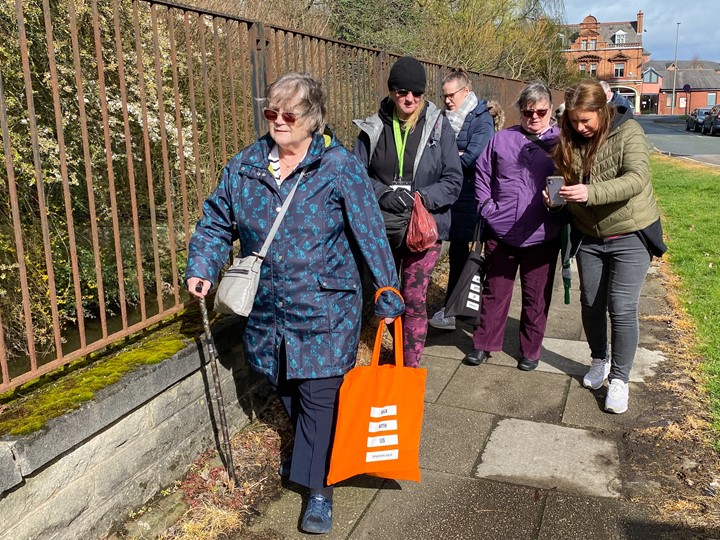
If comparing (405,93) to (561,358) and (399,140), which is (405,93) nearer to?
(399,140)

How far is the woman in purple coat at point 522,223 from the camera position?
3.97 metres

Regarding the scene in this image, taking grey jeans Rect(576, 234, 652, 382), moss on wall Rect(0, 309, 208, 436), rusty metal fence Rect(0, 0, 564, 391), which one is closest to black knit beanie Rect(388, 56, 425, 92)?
rusty metal fence Rect(0, 0, 564, 391)

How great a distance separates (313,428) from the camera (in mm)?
2838

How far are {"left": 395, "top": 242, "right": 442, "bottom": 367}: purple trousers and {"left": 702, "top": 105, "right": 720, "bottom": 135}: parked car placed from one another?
39511mm

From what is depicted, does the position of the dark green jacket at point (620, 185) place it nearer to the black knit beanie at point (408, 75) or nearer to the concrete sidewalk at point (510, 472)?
the black knit beanie at point (408, 75)

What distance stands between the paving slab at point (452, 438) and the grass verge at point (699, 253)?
1200mm

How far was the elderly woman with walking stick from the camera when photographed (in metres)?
2.64

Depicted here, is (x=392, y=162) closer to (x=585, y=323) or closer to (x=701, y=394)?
(x=585, y=323)

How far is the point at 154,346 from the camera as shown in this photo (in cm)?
305

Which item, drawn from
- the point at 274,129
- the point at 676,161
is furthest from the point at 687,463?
the point at 676,161

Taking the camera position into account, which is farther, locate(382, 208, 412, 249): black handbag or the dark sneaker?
locate(382, 208, 412, 249): black handbag

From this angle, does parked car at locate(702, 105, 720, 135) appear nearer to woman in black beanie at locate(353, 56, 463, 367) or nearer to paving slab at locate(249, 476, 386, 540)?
woman in black beanie at locate(353, 56, 463, 367)

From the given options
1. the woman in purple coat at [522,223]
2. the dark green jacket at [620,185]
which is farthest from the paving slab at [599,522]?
the woman in purple coat at [522,223]

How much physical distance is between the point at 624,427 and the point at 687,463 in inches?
17.1
